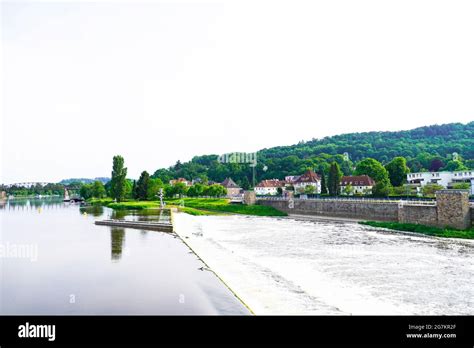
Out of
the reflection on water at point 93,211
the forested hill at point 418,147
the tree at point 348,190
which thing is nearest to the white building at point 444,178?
the tree at point 348,190

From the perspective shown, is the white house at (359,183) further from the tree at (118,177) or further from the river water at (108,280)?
the river water at (108,280)

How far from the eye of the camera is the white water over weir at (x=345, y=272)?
16188 millimetres

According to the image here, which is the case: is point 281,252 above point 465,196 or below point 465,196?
below

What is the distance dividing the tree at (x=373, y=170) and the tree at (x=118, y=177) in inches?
2405

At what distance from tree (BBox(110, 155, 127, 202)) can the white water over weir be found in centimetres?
6812

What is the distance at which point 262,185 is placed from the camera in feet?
465

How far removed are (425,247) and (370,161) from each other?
214ft

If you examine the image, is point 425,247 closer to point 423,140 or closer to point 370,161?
point 370,161

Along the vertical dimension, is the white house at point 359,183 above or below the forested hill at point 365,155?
below

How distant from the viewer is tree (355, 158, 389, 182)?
83.6 metres

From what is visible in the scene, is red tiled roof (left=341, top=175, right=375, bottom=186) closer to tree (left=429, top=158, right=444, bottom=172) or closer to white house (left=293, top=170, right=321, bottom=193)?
white house (left=293, top=170, right=321, bottom=193)

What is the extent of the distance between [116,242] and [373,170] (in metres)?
68.8

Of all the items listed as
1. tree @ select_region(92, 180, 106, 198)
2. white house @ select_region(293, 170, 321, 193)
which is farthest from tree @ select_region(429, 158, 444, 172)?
tree @ select_region(92, 180, 106, 198)

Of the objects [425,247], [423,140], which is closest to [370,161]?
[425,247]
